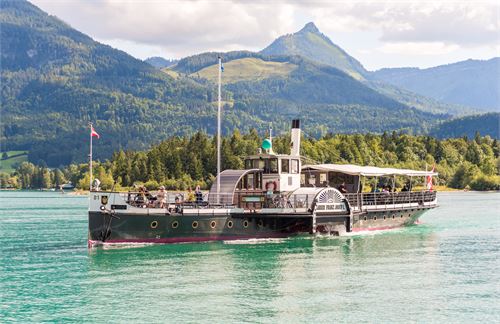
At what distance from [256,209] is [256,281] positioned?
584 inches

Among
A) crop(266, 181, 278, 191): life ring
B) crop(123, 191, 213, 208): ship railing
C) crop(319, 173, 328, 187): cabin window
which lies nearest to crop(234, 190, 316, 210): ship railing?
crop(266, 181, 278, 191): life ring

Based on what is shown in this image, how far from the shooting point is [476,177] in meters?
186

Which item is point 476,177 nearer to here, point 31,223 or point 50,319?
point 31,223

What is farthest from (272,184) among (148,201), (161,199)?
(148,201)

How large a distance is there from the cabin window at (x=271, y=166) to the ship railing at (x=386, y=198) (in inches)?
227

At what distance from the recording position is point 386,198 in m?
61.9

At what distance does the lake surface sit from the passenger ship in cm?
103

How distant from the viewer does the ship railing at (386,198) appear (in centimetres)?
5784

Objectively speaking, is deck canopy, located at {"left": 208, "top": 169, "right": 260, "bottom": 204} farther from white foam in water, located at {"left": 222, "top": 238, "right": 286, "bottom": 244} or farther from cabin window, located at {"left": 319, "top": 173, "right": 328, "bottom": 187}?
cabin window, located at {"left": 319, "top": 173, "right": 328, "bottom": 187}

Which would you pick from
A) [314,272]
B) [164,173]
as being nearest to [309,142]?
[164,173]

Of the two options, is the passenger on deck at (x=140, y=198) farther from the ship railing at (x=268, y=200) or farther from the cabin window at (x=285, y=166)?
the cabin window at (x=285, y=166)

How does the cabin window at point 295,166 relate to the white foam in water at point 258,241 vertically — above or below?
above

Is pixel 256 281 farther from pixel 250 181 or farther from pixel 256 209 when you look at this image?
pixel 250 181

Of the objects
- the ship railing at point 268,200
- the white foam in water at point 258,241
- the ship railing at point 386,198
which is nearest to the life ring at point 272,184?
the ship railing at point 268,200
